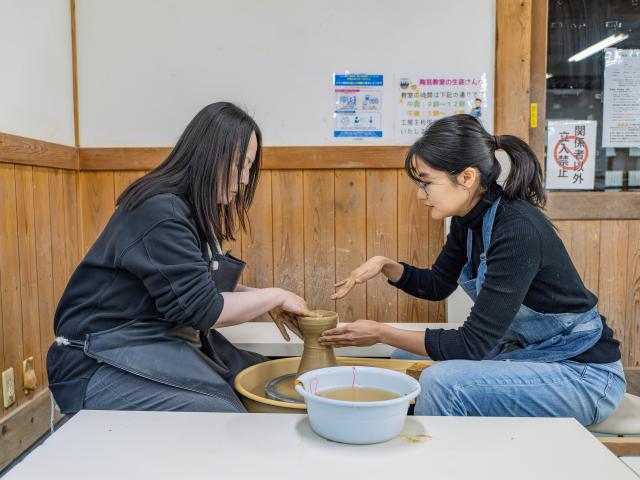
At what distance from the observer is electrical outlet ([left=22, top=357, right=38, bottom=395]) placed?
220 cm

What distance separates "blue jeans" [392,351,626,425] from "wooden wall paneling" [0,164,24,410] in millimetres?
1545

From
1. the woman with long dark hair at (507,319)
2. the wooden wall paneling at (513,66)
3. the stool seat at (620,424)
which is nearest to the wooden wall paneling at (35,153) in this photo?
the woman with long dark hair at (507,319)

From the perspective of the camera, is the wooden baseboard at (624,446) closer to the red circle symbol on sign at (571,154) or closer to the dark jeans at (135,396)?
the dark jeans at (135,396)

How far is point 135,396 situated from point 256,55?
1737mm

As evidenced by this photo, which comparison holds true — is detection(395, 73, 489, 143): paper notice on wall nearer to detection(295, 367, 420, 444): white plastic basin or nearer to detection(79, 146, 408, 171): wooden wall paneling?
detection(79, 146, 408, 171): wooden wall paneling

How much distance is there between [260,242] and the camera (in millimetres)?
2725

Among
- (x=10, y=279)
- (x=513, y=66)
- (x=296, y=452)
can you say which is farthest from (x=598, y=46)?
(x=10, y=279)

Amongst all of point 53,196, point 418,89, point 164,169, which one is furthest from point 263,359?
point 418,89

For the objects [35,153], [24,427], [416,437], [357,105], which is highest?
[357,105]

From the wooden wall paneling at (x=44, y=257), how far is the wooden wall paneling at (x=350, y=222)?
4.22 ft

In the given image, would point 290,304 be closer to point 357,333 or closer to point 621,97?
point 357,333

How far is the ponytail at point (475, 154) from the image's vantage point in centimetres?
159

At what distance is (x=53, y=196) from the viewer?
97.0 inches

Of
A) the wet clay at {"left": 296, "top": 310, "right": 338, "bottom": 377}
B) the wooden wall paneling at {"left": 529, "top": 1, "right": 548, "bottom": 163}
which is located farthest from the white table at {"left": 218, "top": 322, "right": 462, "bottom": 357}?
the wooden wall paneling at {"left": 529, "top": 1, "right": 548, "bottom": 163}
